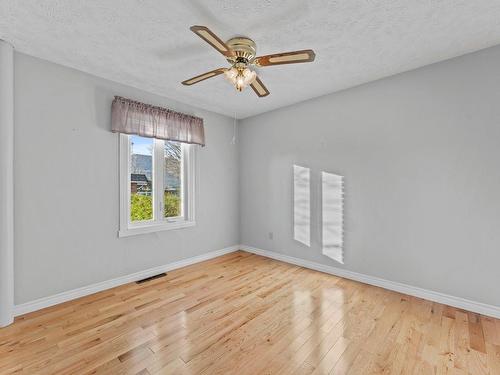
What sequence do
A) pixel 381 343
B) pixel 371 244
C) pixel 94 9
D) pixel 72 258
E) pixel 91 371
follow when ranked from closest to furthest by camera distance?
pixel 91 371 < pixel 94 9 < pixel 381 343 < pixel 72 258 < pixel 371 244

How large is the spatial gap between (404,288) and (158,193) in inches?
134

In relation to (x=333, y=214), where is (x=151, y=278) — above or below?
below

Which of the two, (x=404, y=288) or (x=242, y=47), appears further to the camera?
(x=404, y=288)

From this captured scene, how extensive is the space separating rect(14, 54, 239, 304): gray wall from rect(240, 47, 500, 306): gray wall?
2579 mm

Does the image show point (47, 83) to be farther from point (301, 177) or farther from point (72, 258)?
point (301, 177)

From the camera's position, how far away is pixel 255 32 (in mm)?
2074

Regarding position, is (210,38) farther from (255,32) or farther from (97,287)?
(97,287)

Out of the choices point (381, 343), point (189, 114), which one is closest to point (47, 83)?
point (189, 114)

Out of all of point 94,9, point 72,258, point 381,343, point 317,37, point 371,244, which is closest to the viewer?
point 94,9

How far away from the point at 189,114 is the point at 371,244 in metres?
3.22

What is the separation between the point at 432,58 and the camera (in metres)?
2.53

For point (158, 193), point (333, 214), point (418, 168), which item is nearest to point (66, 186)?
point (158, 193)

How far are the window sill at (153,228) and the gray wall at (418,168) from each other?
1754 mm

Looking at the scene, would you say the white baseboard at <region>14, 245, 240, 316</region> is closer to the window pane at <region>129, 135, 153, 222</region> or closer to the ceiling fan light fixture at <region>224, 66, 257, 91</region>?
the window pane at <region>129, 135, 153, 222</region>
